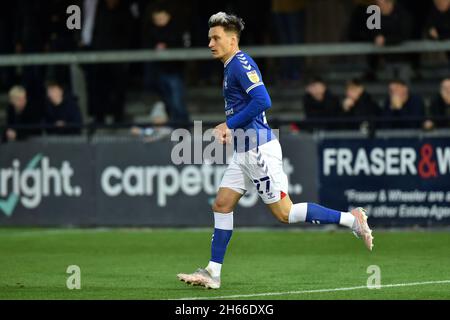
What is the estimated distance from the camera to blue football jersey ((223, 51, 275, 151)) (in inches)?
437

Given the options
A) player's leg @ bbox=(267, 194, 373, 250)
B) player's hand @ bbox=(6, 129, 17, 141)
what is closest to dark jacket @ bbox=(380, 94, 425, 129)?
player's hand @ bbox=(6, 129, 17, 141)

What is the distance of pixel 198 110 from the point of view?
23.1 meters

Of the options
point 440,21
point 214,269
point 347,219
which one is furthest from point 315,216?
point 440,21

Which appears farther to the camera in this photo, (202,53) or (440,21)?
(202,53)

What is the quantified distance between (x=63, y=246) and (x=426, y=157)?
506 cm

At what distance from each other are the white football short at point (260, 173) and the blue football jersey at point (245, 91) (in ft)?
0.28

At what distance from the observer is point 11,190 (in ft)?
62.8

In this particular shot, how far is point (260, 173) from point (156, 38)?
394 inches

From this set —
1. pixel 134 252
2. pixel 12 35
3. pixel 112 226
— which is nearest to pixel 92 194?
pixel 112 226

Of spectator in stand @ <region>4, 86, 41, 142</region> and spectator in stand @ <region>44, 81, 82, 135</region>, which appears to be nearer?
spectator in stand @ <region>44, 81, 82, 135</region>

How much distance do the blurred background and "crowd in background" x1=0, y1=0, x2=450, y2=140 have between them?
0.03 metres

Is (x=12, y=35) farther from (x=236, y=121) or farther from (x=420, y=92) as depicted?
(x=236, y=121)

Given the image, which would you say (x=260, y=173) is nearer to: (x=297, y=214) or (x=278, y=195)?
(x=278, y=195)

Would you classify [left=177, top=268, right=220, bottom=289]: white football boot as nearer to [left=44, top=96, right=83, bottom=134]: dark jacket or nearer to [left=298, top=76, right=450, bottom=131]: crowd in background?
[left=298, top=76, right=450, bottom=131]: crowd in background
